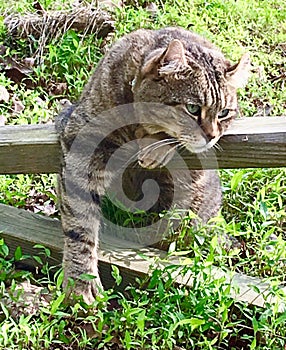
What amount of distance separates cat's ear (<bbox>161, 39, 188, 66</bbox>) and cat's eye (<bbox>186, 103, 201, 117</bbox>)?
0.55ft

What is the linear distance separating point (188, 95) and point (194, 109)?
6cm

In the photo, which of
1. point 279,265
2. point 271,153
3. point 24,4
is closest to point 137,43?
point 271,153

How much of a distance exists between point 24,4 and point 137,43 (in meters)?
2.37

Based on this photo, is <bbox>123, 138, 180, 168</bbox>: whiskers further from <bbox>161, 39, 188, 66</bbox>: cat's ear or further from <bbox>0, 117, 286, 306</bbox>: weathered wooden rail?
<bbox>161, 39, 188, 66</bbox>: cat's ear

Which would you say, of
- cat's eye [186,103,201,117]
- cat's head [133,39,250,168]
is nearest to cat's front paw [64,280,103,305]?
cat's head [133,39,250,168]

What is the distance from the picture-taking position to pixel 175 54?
8.20 feet

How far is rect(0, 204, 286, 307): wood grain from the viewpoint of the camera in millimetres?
2703

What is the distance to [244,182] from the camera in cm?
340

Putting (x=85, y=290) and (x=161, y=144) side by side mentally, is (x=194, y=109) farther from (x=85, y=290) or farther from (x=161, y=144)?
(x=85, y=290)

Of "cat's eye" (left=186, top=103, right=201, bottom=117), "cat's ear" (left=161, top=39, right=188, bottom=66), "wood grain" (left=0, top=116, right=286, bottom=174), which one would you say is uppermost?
"cat's ear" (left=161, top=39, right=188, bottom=66)

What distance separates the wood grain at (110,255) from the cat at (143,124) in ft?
0.35

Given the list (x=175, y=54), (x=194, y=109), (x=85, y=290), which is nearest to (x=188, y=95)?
(x=194, y=109)

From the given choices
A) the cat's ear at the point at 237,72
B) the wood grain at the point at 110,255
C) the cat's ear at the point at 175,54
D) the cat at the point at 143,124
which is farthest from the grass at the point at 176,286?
the cat's ear at the point at 175,54

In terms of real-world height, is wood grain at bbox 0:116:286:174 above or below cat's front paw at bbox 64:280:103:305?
above
